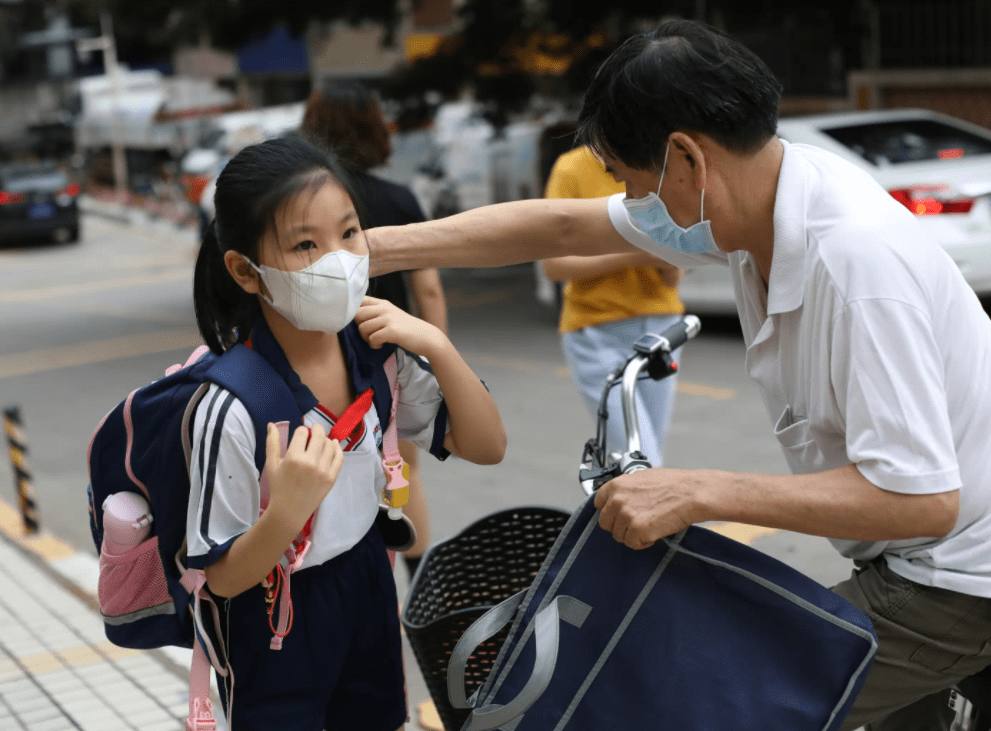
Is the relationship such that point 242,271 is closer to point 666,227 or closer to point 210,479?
point 210,479

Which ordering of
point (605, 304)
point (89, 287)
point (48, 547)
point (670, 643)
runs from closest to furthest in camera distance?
point (670, 643)
point (605, 304)
point (48, 547)
point (89, 287)

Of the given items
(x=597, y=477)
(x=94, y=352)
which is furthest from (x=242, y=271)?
(x=94, y=352)

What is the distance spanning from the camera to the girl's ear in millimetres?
2156

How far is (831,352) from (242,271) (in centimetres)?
104

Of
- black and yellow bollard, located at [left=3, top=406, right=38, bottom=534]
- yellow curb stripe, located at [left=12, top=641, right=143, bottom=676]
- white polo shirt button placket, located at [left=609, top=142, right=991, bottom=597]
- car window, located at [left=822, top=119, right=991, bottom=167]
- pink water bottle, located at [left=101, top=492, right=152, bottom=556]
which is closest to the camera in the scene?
white polo shirt button placket, located at [left=609, top=142, right=991, bottom=597]

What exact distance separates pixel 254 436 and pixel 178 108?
33764mm

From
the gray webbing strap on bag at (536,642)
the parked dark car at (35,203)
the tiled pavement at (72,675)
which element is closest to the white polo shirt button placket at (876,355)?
the gray webbing strap on bag at (536,642)

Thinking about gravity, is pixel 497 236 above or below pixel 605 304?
above

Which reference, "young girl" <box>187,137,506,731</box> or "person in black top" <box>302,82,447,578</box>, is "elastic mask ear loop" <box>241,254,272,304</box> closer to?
"young girl" <box>187,137,506,731</box>

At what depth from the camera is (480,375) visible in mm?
8734

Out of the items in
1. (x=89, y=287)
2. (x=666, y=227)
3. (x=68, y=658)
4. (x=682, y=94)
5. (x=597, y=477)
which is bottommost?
(x=89, y=287)

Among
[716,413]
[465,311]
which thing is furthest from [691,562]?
[465,311]

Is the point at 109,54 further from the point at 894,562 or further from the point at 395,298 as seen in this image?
the point at 894,562

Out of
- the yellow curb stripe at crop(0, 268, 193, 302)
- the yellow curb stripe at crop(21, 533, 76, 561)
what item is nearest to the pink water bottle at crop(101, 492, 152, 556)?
the yellow curb stripe at crop(21, 533, 76, 561)
